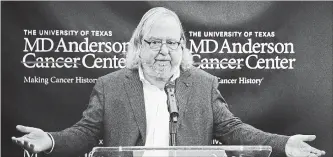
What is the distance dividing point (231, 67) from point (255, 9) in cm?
52

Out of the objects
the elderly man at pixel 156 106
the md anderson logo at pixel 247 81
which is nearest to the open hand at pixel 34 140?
the elderly man at pixel 156 106

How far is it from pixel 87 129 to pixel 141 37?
0.79 meters

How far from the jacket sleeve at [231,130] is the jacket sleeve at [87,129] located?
830 mm

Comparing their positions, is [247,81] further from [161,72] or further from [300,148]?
[300,148]

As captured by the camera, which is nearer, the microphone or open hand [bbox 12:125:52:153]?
the microphone

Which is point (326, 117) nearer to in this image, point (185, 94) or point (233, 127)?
point (233, 127)

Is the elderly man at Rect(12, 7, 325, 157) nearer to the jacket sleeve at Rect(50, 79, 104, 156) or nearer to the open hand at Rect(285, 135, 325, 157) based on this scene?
the jacket sleeve at Rect(50, 79, 104, 156)

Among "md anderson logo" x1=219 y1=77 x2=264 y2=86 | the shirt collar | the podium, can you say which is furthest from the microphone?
"md anderson logo" x1=219 y1=77 x2=264 y2=86

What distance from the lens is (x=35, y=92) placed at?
427 centimetres

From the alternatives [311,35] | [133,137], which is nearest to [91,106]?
[133,137]

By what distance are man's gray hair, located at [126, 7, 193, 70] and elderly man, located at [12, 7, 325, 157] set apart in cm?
1

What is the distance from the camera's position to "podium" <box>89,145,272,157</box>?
244 cm

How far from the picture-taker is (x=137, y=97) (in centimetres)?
369

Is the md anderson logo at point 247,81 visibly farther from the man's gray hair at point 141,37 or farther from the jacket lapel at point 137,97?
the jacket lapel at point 137,97
